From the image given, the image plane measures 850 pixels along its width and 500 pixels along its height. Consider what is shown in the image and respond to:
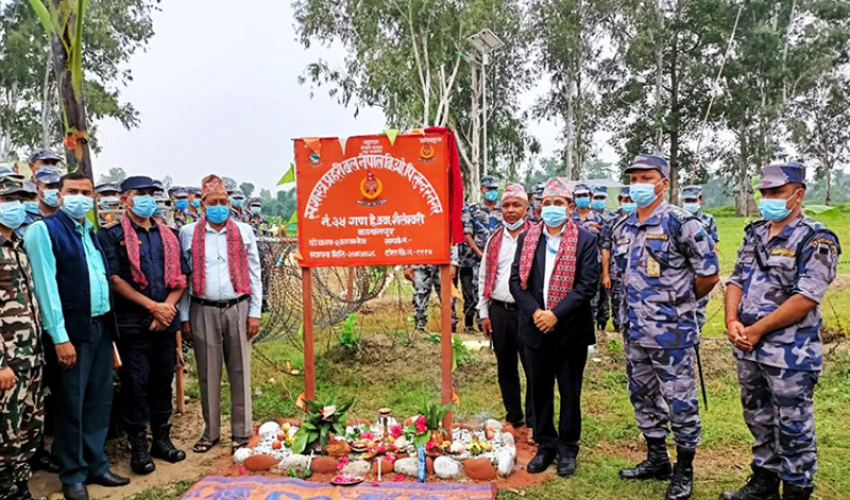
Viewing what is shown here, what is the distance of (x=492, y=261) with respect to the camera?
445 centimetres

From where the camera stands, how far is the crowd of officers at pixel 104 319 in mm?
3203

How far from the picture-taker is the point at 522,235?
13.6 ft

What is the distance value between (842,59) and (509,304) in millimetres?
33744

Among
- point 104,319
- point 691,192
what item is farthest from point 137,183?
point 691,192

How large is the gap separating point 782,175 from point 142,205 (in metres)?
3.88

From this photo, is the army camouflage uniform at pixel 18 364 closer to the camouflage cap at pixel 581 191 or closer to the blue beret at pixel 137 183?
the blue beret at pixel 137 183

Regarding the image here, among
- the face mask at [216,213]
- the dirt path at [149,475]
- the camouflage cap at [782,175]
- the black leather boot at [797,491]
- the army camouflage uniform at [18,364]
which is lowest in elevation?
the dirt path at [149,475]

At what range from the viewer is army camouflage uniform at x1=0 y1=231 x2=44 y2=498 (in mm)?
3092

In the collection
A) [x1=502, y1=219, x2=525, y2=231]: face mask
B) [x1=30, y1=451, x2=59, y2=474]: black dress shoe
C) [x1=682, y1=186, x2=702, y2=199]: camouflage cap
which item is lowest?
[x1=30, y1=451, x2=59, y2=474]: black dress shoe

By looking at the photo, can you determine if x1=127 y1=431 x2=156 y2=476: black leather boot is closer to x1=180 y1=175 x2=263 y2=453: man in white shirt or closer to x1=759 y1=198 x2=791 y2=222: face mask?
x1=180 y1=175 x2=263 y2=453: man in white shirt

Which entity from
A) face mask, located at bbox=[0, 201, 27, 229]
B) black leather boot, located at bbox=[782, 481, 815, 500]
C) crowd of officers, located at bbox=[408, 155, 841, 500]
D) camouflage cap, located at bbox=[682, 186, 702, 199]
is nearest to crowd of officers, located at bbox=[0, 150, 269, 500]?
face mask, located at bbox=[0, 201, 27, 229]

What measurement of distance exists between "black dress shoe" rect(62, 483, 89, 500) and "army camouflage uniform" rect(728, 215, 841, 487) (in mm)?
3952

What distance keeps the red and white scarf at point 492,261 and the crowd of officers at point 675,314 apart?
0.04 feet

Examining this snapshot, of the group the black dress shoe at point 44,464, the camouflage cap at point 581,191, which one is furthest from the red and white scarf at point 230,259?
the camouflage cap at point 581,191
